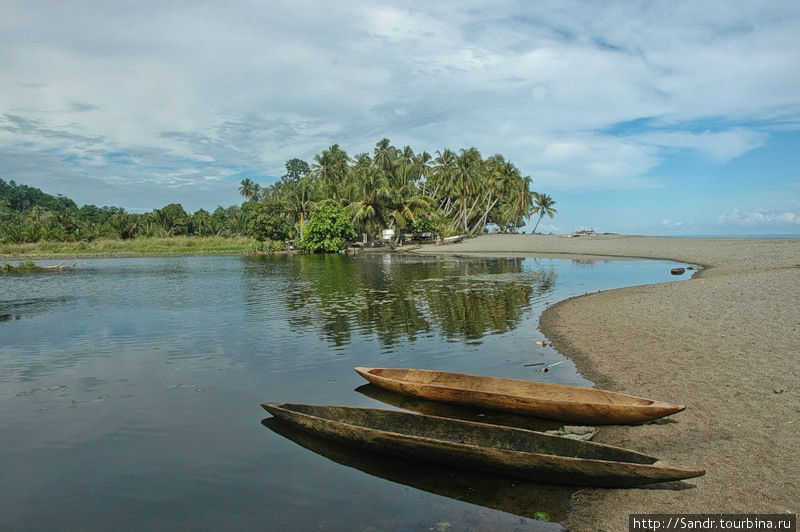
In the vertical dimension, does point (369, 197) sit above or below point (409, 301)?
above

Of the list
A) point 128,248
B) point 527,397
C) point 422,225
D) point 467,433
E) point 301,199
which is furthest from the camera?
point 128,248

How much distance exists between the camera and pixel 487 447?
26.1ft

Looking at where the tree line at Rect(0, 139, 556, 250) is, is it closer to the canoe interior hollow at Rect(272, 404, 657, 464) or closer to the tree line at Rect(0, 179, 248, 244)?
the tree line at Rect(0, 179, 248, 244)

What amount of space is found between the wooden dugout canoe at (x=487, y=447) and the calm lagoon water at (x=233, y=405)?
1.21ft

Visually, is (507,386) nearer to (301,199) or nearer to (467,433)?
(467,433)

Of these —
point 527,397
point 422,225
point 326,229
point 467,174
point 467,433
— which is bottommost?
point 467,433

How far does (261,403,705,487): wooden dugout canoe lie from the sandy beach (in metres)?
0.50

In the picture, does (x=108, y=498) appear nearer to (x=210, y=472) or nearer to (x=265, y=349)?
(x=210, y=472)

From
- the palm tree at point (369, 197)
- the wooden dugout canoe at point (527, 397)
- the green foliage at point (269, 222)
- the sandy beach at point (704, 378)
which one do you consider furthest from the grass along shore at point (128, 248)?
the wooden dugout canoe at point (527, 397)

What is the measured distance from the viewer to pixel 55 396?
13.3 meters

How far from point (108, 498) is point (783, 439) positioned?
35.5 feet

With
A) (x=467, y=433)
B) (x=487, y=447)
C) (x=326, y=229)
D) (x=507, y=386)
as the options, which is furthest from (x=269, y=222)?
(x=487, y=447)

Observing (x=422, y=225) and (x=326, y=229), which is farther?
(x=422, y=225)

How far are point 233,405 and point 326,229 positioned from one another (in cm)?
7196
